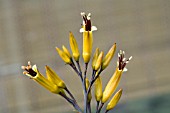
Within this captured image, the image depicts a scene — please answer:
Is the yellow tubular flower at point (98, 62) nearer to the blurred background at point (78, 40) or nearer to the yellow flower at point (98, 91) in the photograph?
the yellow flower at point (98, 91)

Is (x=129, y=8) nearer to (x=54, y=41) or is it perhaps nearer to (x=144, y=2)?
(x=144, y=2)

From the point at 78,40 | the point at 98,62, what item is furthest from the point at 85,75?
the point at 78,40

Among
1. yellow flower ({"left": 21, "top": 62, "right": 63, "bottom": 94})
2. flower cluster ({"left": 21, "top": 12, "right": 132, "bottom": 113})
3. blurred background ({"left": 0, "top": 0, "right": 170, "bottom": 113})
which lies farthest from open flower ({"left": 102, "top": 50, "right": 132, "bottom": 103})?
blurred background ({"left": 0, "top": 0, "right": 170, "bottom": 113})

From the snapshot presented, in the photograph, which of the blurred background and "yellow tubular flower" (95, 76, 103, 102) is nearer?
"yellow tubular flower" (95, 76, 103, 102)

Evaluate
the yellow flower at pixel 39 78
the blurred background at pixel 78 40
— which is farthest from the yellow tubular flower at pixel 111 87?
the blurred background at pixel 78 40

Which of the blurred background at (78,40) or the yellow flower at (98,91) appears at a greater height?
the yellow flower at (98,91)

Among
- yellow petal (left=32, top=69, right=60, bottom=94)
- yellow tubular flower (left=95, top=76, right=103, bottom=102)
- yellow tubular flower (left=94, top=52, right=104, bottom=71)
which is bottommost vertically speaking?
yellow tubular flower (left=95, top=76, right=103, bottom=102)

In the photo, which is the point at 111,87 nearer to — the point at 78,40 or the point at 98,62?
the point at 98,62

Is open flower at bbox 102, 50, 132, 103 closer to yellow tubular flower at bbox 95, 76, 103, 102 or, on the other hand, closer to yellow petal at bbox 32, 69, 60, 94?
yellow tubular flower at bbox 95, 76, 103, 102
